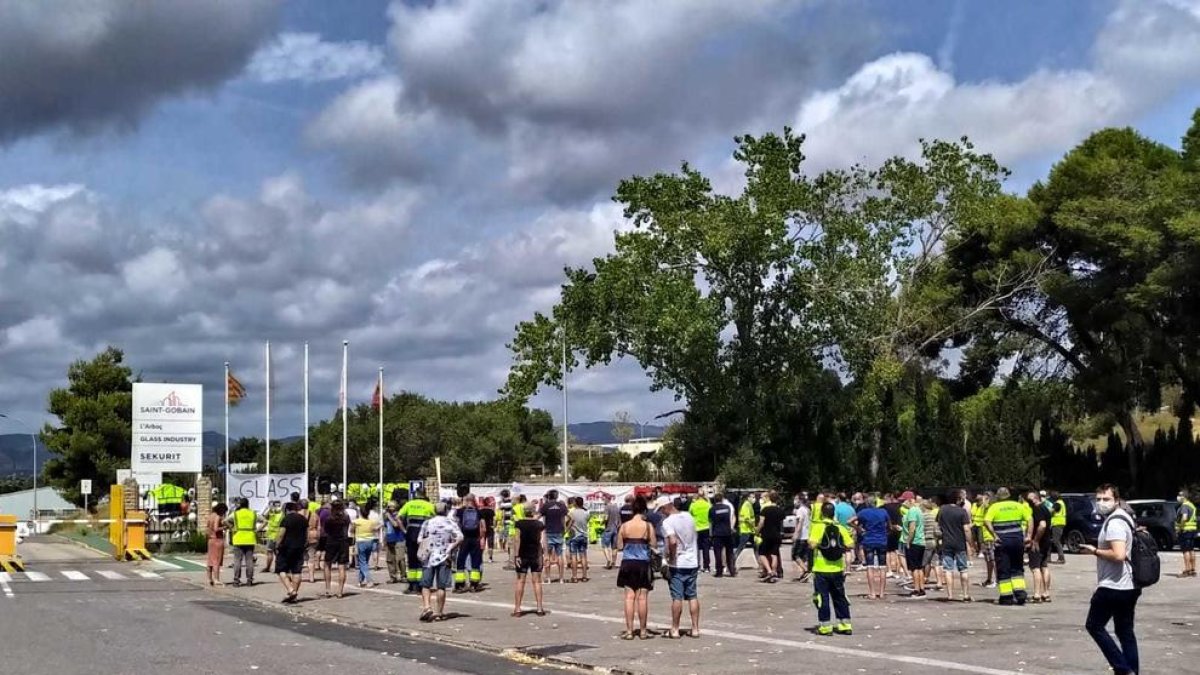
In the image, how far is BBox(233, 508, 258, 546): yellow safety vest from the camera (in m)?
24.0

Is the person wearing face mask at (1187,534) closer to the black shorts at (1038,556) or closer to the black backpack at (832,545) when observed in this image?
the black shorts at (1038,556)

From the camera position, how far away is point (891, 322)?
51000 millimetres

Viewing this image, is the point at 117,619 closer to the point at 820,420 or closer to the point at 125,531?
the point at 125,531

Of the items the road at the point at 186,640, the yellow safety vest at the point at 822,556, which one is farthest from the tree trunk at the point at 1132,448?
the road at the point at 186,640

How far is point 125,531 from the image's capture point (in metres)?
33.5

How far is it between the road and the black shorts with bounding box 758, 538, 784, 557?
9279 millimetres

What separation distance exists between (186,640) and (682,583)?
19.5 feet

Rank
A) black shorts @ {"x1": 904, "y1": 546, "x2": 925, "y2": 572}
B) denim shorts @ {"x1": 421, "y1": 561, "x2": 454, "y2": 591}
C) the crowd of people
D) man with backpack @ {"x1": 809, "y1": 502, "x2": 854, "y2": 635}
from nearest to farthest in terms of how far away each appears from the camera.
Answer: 1. the crowd of people
2. man with backpack @ {"x1": 809, "y1": 502, "x2": 854, "y2": 635}
3. denim shorts @ {"x1": 421, "y1": 561, "x2": 454, "y2": 591}
4. black shorts @ {"x1": 904, "y1": 546, "x2": 925, "y2": 572}

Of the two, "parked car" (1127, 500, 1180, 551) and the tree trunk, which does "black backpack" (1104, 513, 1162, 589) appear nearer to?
"parked car" (1127, 500, 1180, 551)

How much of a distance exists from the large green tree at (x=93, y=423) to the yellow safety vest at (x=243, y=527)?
41.9 m

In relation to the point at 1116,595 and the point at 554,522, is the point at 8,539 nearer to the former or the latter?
the point at 554,522

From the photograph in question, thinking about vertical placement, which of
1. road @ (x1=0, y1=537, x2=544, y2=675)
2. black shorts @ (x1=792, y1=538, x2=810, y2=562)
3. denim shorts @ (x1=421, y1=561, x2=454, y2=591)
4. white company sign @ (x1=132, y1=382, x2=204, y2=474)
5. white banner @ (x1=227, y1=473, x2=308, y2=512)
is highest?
white company sign @ (x1=132, y1=382, x2=204, y2=474)

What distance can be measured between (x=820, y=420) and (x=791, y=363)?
10.5 ft

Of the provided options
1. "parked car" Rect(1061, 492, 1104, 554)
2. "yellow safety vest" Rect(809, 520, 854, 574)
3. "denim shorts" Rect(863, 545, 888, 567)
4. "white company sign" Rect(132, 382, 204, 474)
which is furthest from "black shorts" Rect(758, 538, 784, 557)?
"white company sign" Rect(132, 382, 204, 474)
